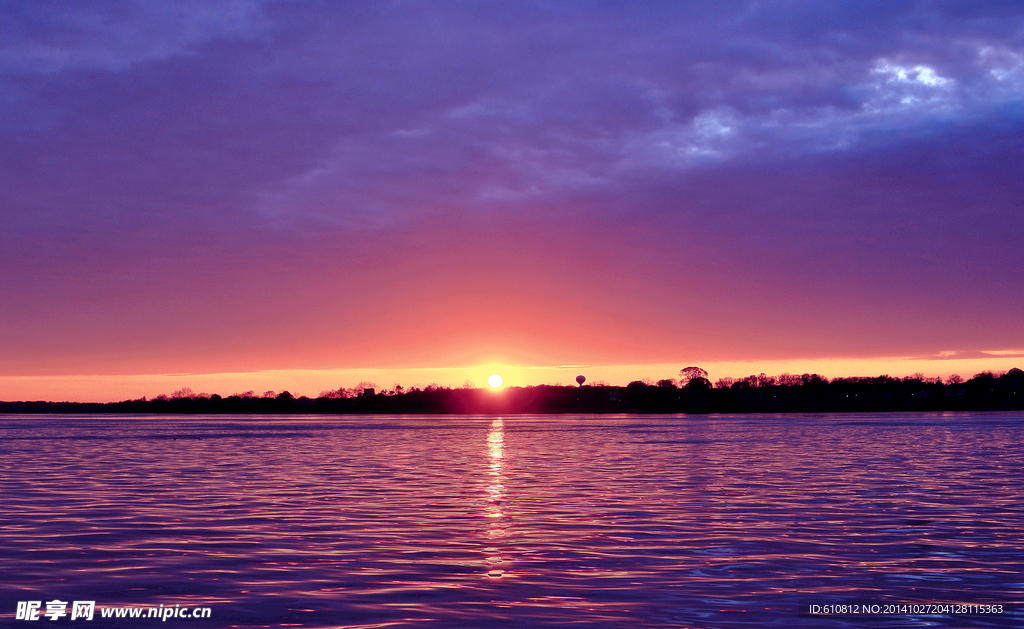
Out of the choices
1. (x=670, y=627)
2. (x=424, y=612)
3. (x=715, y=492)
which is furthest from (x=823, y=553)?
(x=715, y=492)

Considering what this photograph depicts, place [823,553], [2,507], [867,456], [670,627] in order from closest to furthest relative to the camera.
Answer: [670,627]
[823,553]
[2,507]
[867,456]

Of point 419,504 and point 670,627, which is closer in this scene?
point 670,627

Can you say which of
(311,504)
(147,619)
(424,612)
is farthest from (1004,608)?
(311,504)

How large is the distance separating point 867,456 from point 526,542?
3948 centimetres

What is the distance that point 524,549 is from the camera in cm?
1964

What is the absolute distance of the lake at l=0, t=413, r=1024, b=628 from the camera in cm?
1391

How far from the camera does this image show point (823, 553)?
18984 mm

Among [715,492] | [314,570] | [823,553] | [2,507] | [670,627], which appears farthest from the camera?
[715,492]

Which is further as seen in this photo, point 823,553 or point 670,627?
point 823,553

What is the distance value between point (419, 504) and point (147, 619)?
15.4 m

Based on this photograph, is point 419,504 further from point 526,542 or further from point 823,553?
point 823,553

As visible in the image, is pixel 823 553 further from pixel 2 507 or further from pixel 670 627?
pixel 2 507

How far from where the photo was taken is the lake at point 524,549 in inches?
548

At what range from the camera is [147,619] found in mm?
13398
